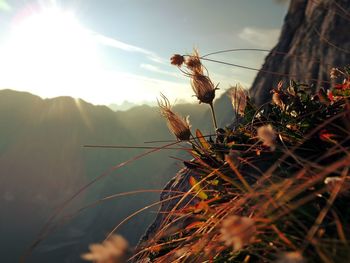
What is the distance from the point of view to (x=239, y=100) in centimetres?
357

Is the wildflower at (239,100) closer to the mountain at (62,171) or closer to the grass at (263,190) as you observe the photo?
the grass at (263,190)

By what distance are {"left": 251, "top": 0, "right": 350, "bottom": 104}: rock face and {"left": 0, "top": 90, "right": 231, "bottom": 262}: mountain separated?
81.6 meters

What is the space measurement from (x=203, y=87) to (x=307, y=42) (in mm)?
33380

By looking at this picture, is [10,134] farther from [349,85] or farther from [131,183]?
[349,85]

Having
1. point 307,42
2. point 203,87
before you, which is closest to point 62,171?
point 307,42

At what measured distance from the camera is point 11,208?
12638 centimetres

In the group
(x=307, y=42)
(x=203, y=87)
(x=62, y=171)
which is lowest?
(x=62, y=171)

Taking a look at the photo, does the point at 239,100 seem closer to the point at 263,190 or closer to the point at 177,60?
the point at 177,60

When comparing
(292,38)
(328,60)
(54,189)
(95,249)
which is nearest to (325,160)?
(95,249)

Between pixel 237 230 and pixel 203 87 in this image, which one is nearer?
pixel 237 230

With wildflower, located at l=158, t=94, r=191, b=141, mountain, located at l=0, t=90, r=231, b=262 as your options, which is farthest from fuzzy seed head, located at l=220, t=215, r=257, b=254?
mountain, located at l=0, t=90, r=231, b=262

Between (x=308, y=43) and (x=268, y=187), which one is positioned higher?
(x=308, y=43)

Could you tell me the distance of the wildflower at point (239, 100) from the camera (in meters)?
3.54

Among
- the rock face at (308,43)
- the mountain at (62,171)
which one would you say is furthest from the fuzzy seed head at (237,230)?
the mountain at (62,171)
